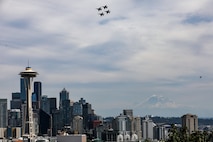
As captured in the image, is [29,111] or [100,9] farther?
[29,111]

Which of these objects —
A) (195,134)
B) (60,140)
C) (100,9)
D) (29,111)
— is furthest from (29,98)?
(100,9)

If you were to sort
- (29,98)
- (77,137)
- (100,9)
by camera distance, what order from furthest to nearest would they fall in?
(29,98), (77,137), (100,9)

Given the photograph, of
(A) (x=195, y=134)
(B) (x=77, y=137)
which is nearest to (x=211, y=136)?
(A) (x=195, y=134)

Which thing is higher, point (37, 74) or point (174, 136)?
point (37, 74)

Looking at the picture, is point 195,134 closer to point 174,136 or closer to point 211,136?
point 174,136

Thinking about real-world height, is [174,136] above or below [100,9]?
below

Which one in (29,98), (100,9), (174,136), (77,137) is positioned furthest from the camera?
(29,98)

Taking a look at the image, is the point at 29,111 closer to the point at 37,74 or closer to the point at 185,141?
the point at 37,74

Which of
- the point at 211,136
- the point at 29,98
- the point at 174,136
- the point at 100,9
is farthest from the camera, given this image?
the point at 29,98

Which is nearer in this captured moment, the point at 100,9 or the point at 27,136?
the point at 100,9
